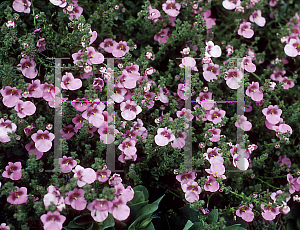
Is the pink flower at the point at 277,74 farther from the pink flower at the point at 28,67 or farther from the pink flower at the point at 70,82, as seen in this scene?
the pink flower at the point at 28,67

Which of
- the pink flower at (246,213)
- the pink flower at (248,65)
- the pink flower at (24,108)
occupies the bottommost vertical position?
the pink flower at (246,213)

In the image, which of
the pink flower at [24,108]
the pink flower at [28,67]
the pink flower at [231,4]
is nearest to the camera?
the pink flower at [24,108]

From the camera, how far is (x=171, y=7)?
251 centimetres

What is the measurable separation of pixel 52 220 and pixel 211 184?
3.29ft

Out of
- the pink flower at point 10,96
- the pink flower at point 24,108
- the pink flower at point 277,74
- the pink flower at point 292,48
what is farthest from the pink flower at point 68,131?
the pink flower at point 292,48

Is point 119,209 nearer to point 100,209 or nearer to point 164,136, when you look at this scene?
point 100,209

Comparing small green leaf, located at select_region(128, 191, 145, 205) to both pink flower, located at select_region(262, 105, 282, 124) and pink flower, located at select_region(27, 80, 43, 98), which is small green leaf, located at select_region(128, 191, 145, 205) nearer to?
pink flower, located at select_region(27, 80, 43, 98)

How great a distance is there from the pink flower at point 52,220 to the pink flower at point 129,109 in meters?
0.74

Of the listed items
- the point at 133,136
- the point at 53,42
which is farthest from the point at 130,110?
the point at 53,42

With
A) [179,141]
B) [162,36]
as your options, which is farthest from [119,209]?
[162,36]

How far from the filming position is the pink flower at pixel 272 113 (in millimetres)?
2244

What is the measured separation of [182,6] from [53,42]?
119cm

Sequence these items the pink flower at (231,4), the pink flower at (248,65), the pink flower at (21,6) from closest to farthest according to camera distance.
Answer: the pink flower at (21,6)
the pink flower at (248,65)
the pink flower at (231,4)

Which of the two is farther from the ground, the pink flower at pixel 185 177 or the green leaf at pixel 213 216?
the pink flower at pixel 185 177
